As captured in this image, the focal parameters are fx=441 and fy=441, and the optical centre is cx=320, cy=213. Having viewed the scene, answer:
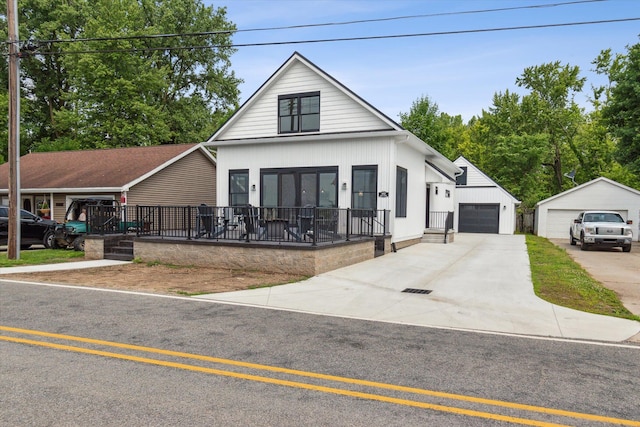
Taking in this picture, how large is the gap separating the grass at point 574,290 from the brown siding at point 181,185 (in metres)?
18.2

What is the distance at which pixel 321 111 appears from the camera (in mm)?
17047

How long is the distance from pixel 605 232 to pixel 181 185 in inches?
837

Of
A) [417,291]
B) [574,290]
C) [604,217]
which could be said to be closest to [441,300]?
[417,291]

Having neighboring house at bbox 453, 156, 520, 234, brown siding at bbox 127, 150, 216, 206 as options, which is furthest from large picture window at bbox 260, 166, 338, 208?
neighboring house at bbox 453, 156, 520, 234

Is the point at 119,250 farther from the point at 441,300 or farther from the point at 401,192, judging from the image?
the point at 441,300

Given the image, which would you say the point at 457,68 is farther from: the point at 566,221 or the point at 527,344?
the point at 527,344

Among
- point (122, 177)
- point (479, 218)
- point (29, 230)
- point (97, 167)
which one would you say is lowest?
point (29, 230)

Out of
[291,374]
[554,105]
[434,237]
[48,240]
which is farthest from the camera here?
[554,105]

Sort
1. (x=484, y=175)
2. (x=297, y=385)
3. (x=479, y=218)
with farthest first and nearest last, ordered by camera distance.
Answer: (x=479, y=218) < (x=484, y=175) < (x=297, y=385)

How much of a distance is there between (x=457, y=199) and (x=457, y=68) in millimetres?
12312

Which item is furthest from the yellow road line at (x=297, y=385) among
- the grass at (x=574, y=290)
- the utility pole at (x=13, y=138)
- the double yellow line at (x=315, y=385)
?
the utility pole at (x=13, y=138)

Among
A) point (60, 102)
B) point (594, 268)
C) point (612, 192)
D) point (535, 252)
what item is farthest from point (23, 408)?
point (60, 102)

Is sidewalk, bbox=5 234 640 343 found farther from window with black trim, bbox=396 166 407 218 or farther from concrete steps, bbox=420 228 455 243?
concrete steps, bbox=420 228 455 243

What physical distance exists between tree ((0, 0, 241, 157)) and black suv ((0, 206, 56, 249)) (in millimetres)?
17401
